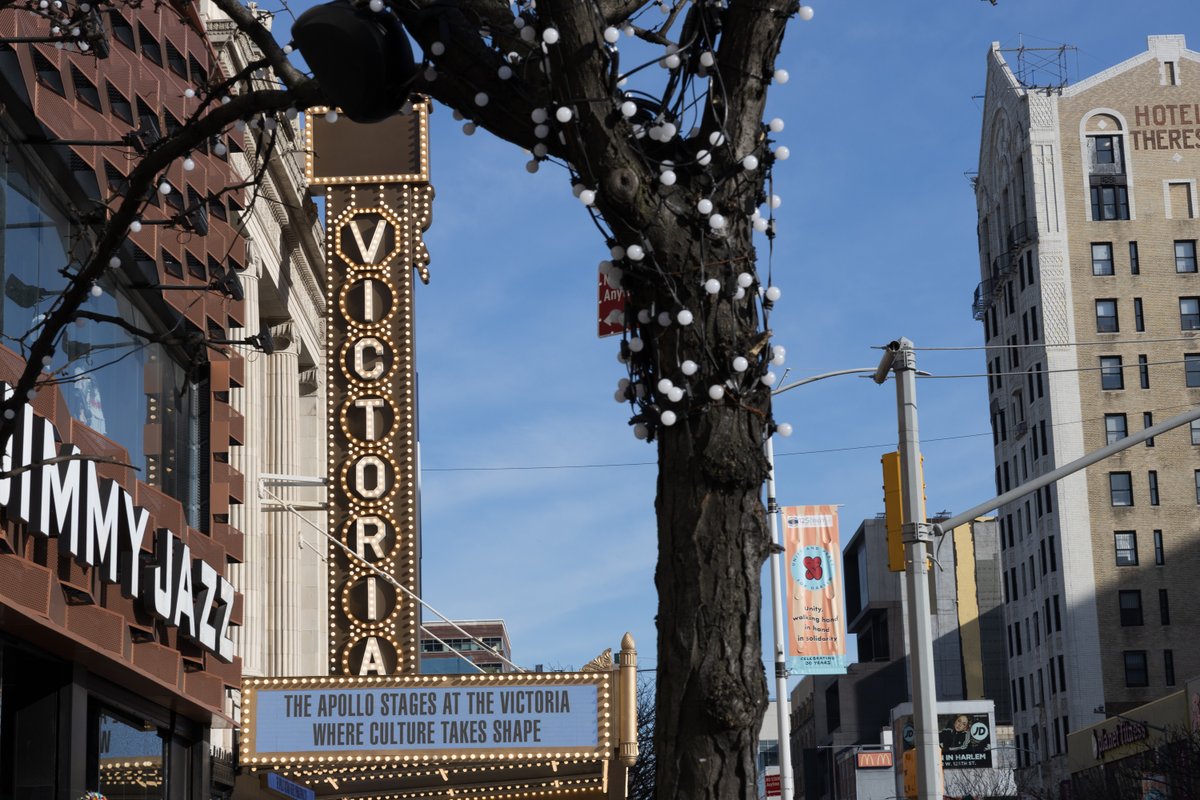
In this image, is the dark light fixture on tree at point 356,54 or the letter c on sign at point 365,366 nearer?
the dark light fixture on tree at point 356,54

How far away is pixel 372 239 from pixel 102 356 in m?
11.4

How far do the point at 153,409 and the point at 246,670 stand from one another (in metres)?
11.1

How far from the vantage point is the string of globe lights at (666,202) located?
557 centimetres

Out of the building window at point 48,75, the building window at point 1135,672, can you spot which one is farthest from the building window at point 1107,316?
the building window at point 48,75

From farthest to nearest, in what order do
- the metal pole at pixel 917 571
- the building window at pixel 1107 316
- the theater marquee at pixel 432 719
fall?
1. the building window at pixel 1107 316
2. the theater marquee at pixel 432 719
3. the metal pole at pixel 917 571

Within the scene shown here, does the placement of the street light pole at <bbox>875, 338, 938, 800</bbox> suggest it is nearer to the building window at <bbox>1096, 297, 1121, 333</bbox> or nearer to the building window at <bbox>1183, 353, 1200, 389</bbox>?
the building window at <bbox>1096, 297, 1121, 333</bbox>

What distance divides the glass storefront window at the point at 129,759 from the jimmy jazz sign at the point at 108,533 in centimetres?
114

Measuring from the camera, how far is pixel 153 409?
1855 cm

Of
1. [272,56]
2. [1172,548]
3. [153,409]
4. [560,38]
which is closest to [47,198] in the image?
[153,409]

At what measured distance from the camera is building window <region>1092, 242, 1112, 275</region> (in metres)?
95.2

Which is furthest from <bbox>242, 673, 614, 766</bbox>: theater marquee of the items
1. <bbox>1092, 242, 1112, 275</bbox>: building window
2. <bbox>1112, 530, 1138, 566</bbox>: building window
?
<bbox>1092, 242, 1112, 275</bbox>: building window

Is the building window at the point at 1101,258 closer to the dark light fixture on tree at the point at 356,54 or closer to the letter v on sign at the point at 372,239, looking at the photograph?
the letter v on sign at the point at 372,239

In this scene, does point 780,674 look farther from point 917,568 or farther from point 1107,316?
point 1107,316

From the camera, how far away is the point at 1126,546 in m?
92.6
